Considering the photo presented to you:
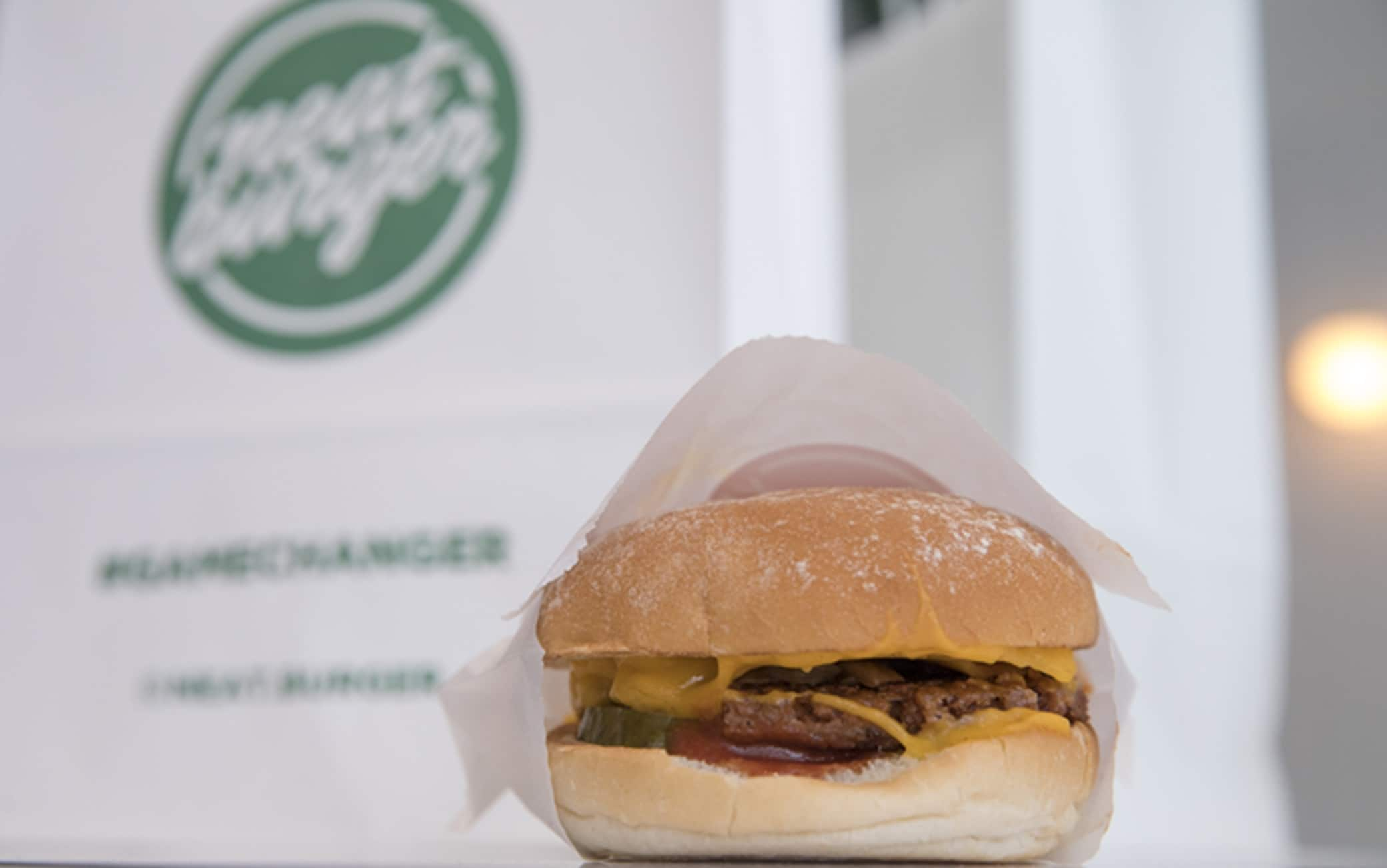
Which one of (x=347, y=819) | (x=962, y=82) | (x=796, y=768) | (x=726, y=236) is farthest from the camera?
(x=962, y=82)

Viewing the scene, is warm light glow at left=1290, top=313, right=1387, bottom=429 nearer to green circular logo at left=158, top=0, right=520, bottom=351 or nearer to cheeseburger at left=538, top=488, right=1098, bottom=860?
green circular logo at left=158, top=0, right=520, bottom=351

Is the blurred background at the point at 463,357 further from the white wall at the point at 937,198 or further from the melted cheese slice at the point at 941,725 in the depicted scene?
the melted cheese slice at the point at 941,725

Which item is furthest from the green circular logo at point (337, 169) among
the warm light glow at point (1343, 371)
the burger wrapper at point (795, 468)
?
the warm light glow at point (1343, 371)

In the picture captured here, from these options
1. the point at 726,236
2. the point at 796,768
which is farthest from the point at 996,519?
the point at 726,236

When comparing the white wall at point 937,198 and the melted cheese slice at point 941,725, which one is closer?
the melted cheese slice at point 941,725

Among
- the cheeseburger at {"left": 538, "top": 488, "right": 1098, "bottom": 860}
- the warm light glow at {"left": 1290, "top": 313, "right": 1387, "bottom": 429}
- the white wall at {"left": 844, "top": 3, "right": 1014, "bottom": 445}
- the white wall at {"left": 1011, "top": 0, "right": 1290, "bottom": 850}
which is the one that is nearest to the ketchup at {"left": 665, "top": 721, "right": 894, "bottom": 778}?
the cheeseburger at {"left": 538, "top": 488, "right": 1098, "bottom": 860}

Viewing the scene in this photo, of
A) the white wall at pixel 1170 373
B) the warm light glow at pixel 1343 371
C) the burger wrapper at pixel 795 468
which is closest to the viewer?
the burger wrapper at pixel 795 468

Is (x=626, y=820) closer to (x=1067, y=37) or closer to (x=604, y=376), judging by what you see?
(x=604, y=376)
